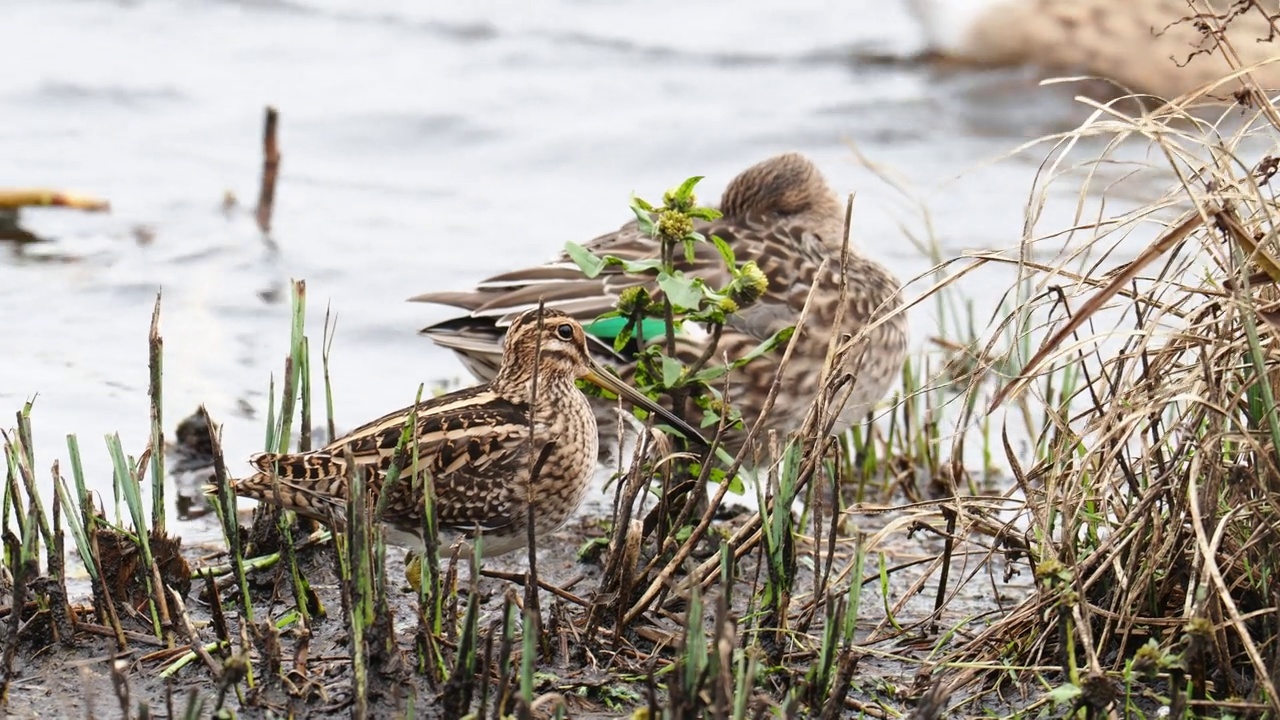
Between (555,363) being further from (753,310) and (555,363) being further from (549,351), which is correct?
(753,310)

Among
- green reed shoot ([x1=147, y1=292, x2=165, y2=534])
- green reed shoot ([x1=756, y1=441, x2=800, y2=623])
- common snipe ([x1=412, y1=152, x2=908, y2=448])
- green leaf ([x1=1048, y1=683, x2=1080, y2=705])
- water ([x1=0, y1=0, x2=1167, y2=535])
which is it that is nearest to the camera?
green leaf ([x1=1048, y1=683, x2=1080, y2=705])

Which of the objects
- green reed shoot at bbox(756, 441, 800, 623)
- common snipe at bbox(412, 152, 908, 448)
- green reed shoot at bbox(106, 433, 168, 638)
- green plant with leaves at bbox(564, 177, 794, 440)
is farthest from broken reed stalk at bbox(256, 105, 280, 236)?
green reed shoot at bbox(756, 441, 800, 623)

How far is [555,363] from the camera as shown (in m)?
5.21

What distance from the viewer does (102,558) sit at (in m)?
4.35

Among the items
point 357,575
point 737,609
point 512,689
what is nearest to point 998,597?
point 737,609

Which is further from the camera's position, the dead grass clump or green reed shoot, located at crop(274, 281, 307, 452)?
green reed shoot, located at crop(274, 281, 307, 452)

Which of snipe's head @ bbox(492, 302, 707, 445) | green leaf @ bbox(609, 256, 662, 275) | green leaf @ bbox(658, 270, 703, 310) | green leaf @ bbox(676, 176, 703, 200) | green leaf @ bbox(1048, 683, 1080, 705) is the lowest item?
green leaf @ bbox(1048, 683, 1080, 705)

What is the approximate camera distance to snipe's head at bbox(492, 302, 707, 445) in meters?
5.17

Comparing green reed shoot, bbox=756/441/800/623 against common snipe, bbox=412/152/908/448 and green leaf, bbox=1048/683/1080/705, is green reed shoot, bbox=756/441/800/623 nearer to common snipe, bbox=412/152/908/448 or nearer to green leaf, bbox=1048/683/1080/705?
green leaf, bbox=1048/683/1080/705

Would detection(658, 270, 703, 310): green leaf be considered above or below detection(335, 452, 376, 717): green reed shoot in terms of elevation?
above

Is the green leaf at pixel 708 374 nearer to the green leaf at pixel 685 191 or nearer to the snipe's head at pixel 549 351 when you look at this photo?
the snipe's head at pixel 549 351

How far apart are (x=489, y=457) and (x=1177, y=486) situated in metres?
1.86

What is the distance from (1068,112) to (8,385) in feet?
29.4

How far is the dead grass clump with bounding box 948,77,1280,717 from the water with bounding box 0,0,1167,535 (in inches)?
116
